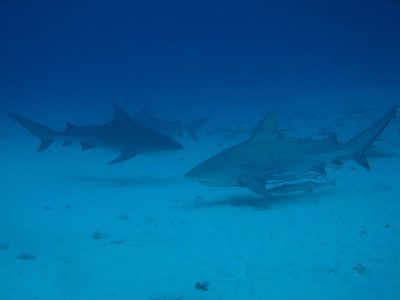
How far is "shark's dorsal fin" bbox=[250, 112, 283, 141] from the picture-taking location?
805 cm

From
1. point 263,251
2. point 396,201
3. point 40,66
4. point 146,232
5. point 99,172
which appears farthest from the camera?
point 40,66

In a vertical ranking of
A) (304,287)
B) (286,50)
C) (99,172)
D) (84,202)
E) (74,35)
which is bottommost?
(304,287)

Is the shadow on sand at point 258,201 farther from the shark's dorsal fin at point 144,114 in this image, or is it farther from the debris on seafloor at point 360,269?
the shark's dorsal fin at point 144,114

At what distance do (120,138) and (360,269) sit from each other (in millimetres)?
7343

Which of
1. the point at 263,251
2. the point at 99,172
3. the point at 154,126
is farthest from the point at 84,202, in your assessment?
the point at 154,126

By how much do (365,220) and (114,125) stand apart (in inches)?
270

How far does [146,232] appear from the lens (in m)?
6.78

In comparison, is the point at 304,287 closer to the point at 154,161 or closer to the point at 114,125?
the point at 114,125

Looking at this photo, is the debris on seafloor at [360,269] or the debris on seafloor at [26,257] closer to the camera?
the debris on seafloor at [360,269]

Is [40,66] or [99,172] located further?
[40,66]

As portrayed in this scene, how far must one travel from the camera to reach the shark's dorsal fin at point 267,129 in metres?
8.05

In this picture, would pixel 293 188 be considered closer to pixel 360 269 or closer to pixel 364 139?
pixel 364 139

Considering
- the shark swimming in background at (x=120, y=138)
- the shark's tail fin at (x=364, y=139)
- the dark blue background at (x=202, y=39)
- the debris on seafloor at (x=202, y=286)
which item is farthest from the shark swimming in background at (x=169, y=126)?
the dark blue background at (x=202, y=39)

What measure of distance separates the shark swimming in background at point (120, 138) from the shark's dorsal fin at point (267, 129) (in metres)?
2.83
